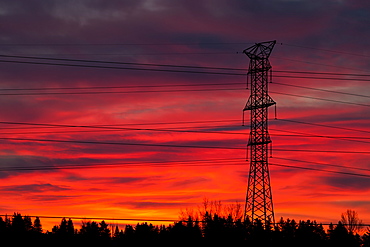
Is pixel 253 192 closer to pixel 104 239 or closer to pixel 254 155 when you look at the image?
pixel 254 155

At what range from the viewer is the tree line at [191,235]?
122562 millimetres

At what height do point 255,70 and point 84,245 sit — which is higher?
point 255,70

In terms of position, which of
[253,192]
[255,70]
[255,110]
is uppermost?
[255,70]

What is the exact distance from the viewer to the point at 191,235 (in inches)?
4980

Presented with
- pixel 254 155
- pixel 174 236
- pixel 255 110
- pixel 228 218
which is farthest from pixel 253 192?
pixel 174 236

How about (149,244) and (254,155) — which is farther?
(149,244)

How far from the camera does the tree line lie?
12256 cm

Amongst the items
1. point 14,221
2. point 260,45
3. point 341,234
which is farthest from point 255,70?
point 14,221

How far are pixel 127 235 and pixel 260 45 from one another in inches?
3768

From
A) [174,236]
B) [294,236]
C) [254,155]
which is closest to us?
[254,155]

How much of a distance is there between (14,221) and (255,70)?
112 meters

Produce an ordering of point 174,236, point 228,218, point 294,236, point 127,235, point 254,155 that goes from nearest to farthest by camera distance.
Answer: point 254,155, point 228,218, point 174,236, point 294,236, point 127,235

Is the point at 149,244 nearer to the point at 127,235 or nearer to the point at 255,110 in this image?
the point at 127,235

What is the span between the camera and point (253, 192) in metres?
67.1
